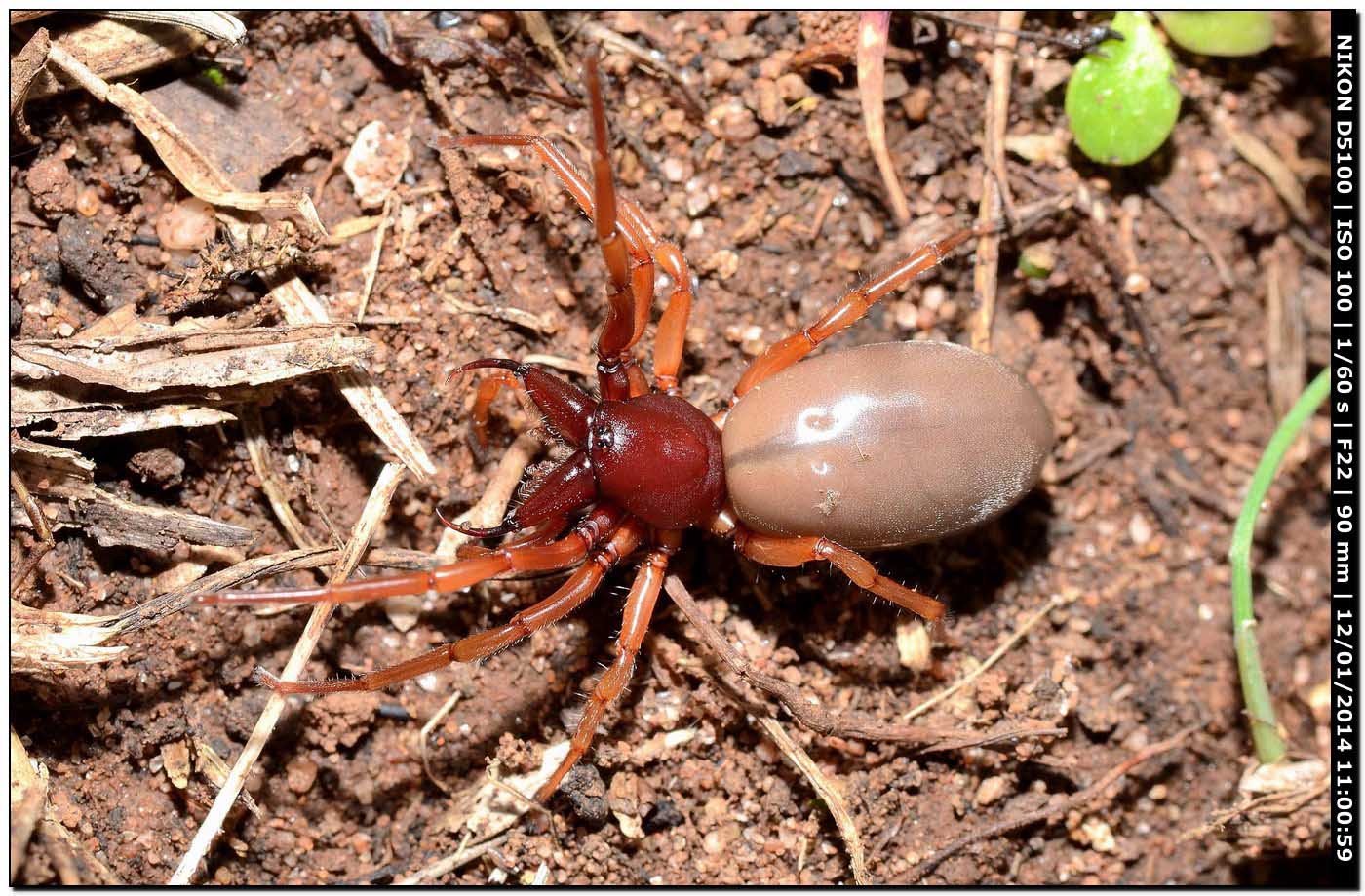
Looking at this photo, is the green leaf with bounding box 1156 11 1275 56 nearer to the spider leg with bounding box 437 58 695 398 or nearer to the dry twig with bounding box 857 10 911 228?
the dry twig with bounding box 857 10 911 228

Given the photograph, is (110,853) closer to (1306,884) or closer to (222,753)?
(222,753)

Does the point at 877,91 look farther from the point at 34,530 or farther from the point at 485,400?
the point at 34,530

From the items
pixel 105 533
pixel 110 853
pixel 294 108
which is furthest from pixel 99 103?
pixel 110 853

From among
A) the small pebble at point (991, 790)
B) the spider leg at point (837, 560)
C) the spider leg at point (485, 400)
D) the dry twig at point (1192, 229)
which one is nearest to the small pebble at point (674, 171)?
the spider leg at point (485, 400)

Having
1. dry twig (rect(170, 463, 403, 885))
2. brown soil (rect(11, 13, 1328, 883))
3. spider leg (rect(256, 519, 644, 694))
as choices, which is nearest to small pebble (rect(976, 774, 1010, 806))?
brown soil (rect(11, 13, 1328, 883))

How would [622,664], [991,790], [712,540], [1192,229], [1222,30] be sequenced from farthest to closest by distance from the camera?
[1192,229], [1222,30], [712,540], [991,790], [622,664]

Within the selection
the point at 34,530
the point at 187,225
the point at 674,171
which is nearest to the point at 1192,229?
the point at 674,171

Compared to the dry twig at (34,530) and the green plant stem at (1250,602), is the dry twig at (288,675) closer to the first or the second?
the dry twig at (34,530)
